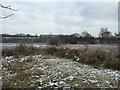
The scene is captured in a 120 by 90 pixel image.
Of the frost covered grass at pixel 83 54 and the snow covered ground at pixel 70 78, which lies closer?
the snow covered ground at pixel 70 78

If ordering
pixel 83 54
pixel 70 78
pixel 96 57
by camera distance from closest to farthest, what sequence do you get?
pixel 70 78 < pixel 96 57 < pixel 83 54

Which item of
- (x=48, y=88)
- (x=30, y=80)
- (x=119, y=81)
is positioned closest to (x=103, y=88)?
(x=119, y=81)

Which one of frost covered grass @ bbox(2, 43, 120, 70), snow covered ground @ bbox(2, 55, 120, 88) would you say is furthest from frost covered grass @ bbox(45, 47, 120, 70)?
snow covered ground @ bbox(2, 55, 120, 88)

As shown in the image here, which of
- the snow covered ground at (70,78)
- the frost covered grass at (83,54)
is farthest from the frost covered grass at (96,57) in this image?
the snow covered ground at (70,78)

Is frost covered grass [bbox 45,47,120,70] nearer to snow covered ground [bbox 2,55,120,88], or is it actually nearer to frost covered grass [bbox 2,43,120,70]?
frost covered grass [bbox 2,43,120,70]

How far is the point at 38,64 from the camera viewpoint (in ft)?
36.2

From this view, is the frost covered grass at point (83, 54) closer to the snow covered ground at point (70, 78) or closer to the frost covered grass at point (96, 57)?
the frost covered grass at point (96, 57)

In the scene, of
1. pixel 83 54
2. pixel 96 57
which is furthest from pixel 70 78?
pixel 83 54

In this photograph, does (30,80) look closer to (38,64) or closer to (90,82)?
(90,82)

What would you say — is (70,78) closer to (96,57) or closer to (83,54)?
(96,57)

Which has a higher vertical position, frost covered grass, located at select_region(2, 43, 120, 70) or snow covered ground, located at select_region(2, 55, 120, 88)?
frost covered grass, located at select_region(2, 43, 120, 70)

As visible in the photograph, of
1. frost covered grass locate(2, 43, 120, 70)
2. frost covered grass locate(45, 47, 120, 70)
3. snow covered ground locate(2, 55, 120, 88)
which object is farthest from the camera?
frost covered grass locate(2, 43, 120, 70)

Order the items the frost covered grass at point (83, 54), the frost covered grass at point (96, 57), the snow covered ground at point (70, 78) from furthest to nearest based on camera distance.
→ 1. the frost covered grass at point (83, 54)
2. the frost covered grass at point (96, 57)
3. the snow covered ground at point (70, 78)

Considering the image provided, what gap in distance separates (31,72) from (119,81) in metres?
3.05
